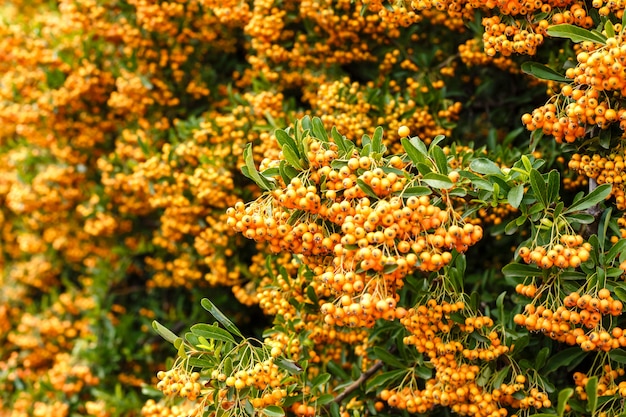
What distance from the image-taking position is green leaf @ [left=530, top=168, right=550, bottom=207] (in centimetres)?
244

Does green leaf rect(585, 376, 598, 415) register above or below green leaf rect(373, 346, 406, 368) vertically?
above

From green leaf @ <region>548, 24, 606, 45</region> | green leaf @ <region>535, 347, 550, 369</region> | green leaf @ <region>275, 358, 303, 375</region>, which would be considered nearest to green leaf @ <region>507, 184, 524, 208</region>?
green leaf @ <region>548, 24, 606, 45</region>

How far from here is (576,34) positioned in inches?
97.3

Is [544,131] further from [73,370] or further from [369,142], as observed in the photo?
[73,370]

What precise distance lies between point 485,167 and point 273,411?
1.41m

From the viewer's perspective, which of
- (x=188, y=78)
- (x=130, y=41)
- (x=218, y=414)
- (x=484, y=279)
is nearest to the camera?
(x=218, y=414)

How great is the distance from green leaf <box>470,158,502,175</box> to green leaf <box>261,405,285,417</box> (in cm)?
135

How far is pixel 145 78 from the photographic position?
15.4 feet

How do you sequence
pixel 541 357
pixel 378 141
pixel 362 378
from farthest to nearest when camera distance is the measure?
1. pixel 362 378
2. pixel 541 357
3. pixel 378 141

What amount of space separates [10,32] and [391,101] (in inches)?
141

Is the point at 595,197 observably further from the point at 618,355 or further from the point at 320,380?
the point at 320,380

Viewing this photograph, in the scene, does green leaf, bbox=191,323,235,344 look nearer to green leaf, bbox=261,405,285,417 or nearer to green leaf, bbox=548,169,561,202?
green leaf, bbox=261,405,285,417

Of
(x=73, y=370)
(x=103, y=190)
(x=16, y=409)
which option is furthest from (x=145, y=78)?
(x=16, y=409)

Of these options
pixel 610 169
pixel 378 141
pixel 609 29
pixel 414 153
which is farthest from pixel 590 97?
pixel 378 141
